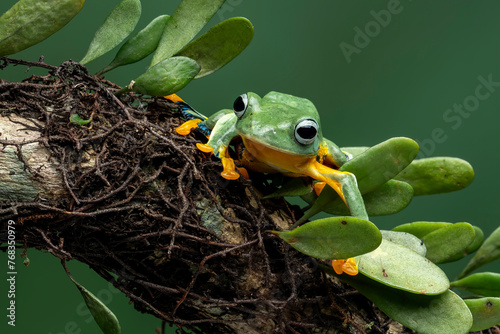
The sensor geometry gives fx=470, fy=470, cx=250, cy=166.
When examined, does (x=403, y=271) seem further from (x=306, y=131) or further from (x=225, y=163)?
(x=225, y=163)

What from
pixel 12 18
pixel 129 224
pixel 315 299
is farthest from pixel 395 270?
pixel 12 18

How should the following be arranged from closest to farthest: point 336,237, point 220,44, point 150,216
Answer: point 336,237 → point 150,216 → point 220,44

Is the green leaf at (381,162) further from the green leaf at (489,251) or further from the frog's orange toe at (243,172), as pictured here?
the green leaf at (489,251)

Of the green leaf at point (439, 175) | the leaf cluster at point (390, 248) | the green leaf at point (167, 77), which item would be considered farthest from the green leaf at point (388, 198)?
the green leaf at point (167, 77)

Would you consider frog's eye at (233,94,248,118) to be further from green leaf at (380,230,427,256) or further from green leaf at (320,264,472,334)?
green leaf at (380,230,427,256)

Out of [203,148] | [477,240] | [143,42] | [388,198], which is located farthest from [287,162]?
[477,240]

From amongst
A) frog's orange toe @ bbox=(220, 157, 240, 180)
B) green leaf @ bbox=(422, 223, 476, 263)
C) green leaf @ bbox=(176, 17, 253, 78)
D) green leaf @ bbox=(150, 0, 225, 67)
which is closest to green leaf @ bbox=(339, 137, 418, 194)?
frog's orange toe @ bbox=(220, 157, 240, 180)

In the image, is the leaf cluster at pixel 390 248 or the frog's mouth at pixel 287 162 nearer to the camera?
the leaf cluster at pixel 390 248

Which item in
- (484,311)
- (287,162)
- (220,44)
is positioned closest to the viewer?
(287,162)
